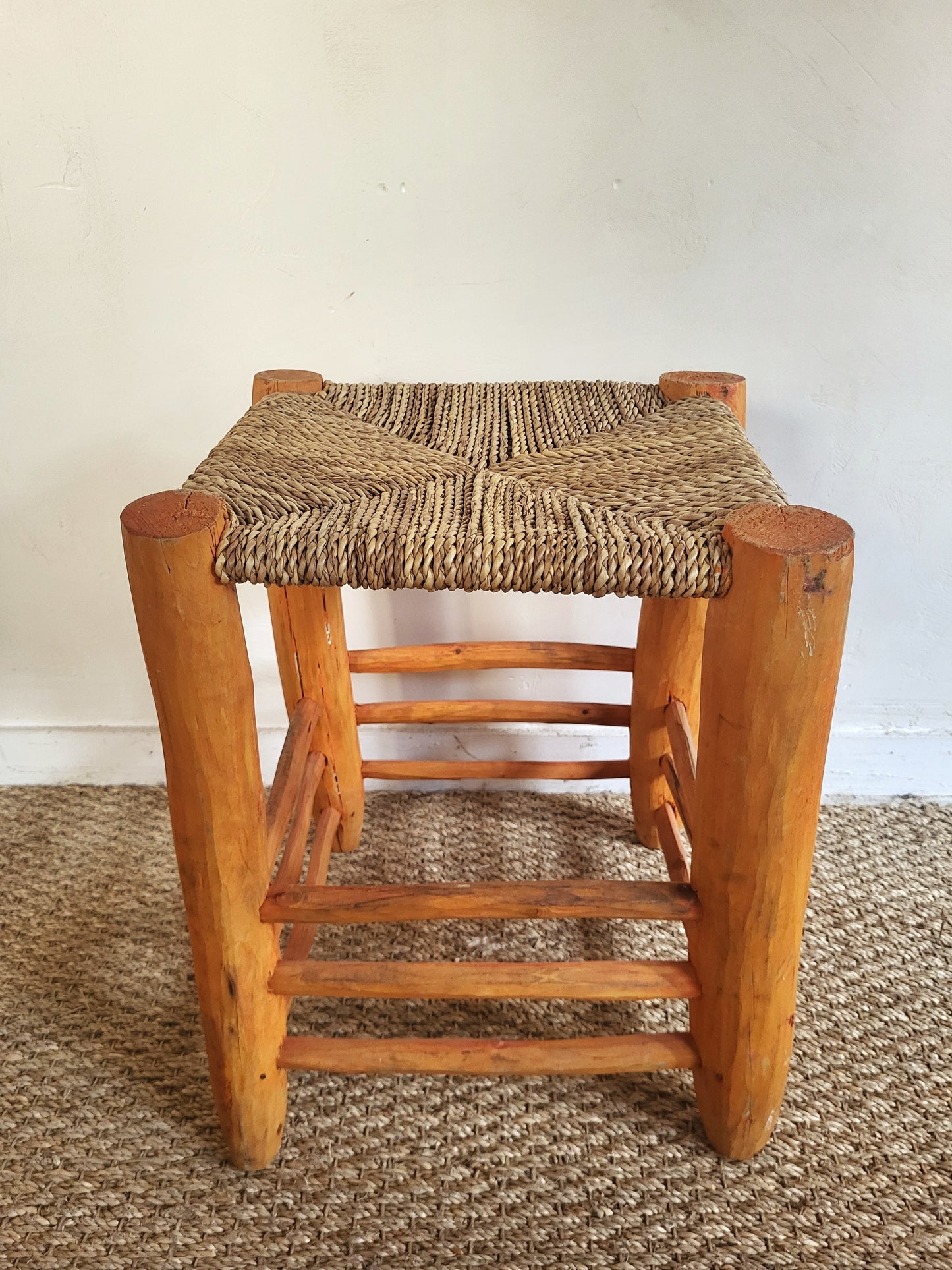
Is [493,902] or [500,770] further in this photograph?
[500,770]

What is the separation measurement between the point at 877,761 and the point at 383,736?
66 cm

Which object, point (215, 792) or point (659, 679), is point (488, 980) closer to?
point (215, 792)

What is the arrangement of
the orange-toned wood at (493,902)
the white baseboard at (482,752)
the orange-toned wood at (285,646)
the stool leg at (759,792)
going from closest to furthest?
the stool leg at (759,792), the orange-toned wood at (493,902), the orange-toned wood at (285,646), the white baseboard at (482,752)

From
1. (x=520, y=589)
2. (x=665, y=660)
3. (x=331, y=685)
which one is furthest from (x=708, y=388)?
(x=331, y=685)

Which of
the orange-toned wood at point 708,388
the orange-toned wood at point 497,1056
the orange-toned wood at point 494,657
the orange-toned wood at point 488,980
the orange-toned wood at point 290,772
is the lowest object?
the orange-toned wood at point 497,1056

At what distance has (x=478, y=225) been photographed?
902 millimetres

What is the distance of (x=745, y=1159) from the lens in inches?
28.0

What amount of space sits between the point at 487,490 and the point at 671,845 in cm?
45

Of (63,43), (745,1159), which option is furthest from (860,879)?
(63,43)

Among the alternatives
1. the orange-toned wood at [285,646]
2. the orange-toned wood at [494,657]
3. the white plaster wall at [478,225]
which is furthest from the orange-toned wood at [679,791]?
the orange-toned wood at [285,646]

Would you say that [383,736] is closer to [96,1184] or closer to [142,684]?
[142,684]

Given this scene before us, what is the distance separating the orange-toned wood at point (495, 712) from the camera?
98cm

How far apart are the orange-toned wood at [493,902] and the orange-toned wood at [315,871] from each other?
0.04 m

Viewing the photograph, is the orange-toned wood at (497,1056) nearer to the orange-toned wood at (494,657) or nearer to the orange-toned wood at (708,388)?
the orange-toned wood at (494,657)
